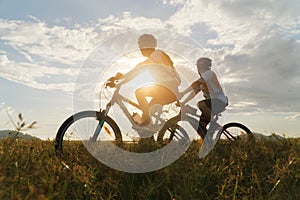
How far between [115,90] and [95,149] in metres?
2.09

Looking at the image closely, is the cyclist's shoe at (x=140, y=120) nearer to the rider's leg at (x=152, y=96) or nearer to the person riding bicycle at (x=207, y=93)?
the rider's leg at (x=152, y=96)

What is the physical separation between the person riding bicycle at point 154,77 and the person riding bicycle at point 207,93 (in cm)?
35

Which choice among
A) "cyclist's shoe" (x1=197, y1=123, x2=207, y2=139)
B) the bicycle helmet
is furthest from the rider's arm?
the bicycle helmet

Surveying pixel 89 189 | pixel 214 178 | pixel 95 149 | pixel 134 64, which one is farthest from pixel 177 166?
pixel 134 64

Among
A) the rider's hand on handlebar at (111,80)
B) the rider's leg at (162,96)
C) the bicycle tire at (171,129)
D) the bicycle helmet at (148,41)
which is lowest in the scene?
the bicycle tire at (171,129)

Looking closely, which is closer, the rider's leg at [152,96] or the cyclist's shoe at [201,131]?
the rider's leg at [152,96]

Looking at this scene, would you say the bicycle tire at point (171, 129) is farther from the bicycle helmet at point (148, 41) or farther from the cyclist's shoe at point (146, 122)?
the bicycle helmet at point (148, 41)

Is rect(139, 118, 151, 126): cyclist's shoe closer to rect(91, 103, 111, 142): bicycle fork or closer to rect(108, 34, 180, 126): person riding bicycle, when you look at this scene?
rect(108, 34, 180, 126): person riding bicycle

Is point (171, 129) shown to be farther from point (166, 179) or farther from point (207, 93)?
point (166, 179)

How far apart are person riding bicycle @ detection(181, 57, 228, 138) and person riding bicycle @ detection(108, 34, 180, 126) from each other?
1.14ft

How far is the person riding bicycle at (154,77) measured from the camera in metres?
7.14

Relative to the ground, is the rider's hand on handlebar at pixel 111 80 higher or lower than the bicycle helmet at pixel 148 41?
lower

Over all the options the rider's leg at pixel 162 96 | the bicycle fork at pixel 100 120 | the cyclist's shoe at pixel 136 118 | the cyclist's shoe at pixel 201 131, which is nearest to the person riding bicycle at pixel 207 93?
the cyclist's shoe at pixel 201 131

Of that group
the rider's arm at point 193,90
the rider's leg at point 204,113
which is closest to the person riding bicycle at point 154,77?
the rider's arm at point 193,90
